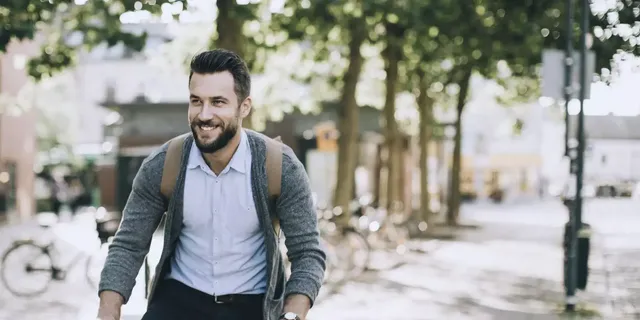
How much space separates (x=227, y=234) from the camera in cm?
327

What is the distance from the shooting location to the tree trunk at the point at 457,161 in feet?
98.1

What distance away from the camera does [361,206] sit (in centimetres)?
2112

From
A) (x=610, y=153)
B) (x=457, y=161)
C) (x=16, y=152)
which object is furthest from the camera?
(x=610, y=153)

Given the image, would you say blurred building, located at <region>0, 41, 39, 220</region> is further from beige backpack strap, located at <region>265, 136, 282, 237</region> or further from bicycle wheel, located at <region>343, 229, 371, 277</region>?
beige backpack strap, located at <region>265, 136, 282, 237</region>

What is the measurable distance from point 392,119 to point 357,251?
8795 mm

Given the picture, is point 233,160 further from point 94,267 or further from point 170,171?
point 94,267

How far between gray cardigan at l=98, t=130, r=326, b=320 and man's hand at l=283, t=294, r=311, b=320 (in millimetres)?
15

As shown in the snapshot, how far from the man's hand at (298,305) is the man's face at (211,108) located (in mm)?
Answer: 499

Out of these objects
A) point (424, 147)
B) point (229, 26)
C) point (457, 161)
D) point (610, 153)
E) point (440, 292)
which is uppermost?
point (229, 26)

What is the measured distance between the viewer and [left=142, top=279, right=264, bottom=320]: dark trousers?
10.8ft

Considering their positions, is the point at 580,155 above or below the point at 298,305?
above

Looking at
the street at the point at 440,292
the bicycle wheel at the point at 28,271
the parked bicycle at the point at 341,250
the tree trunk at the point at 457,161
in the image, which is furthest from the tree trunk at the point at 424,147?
the bicycle wheel at the point at 28,271

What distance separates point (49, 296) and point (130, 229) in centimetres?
1072

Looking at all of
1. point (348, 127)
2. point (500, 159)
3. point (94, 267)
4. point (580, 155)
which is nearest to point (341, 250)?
point (94, 267)
